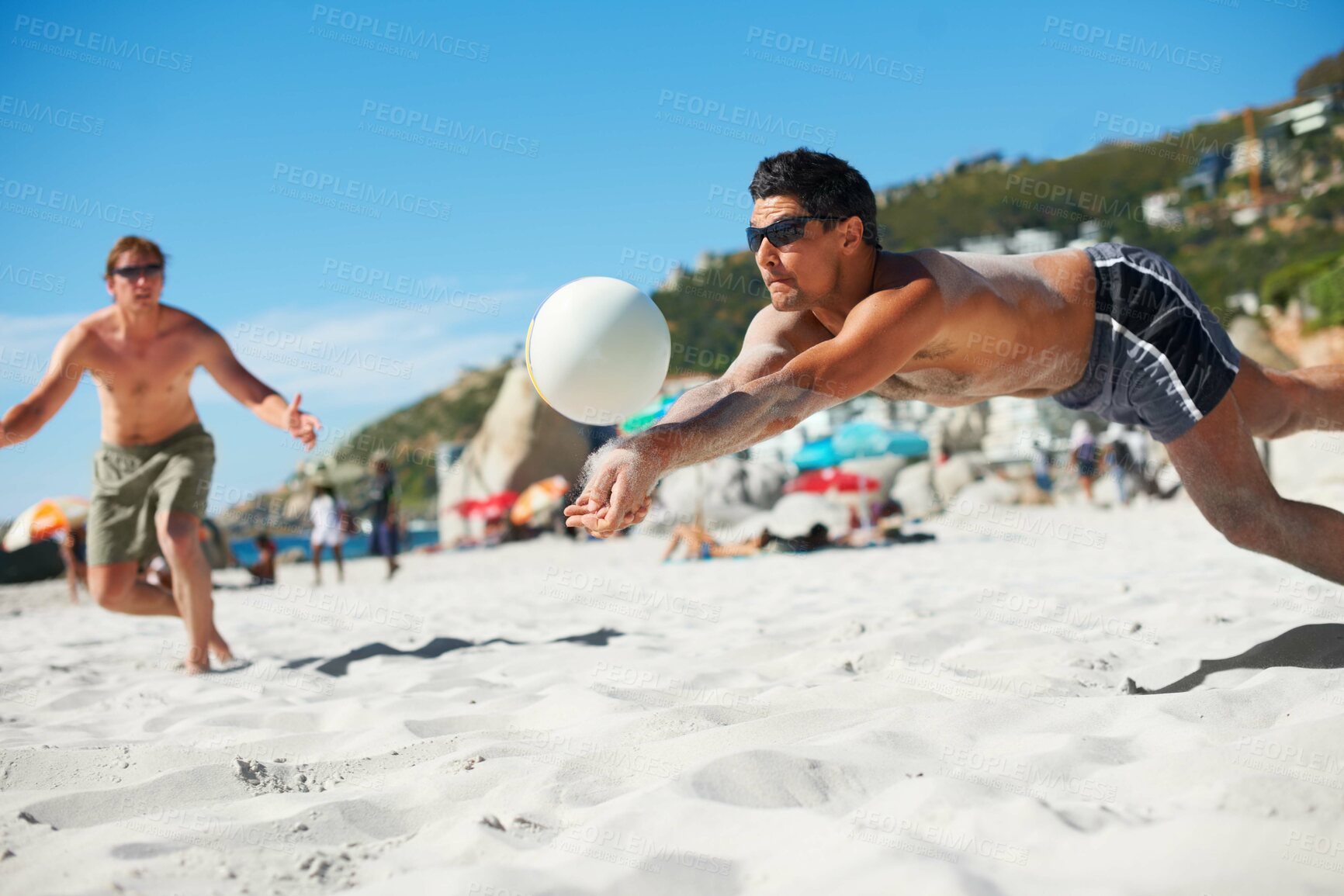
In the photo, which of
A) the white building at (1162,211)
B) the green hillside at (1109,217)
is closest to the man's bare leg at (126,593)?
the green hillside at (1109,217)

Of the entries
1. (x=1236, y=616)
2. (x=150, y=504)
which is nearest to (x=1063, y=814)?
(x=1236, y=616)

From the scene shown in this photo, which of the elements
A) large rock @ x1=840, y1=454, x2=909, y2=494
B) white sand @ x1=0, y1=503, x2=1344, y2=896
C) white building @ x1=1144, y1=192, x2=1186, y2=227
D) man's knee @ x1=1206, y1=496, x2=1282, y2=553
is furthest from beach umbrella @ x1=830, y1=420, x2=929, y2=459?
white building @ x1=1144, y1=192, x2=1186, y2=227

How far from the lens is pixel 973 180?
9662cm

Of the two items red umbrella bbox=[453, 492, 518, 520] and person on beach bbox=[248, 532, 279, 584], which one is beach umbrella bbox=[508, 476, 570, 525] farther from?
person on beach bbox=[248, 532, 279, 584]

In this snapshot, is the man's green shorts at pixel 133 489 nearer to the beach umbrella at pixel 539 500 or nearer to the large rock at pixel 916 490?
the beach umbrella at pixel 539 500

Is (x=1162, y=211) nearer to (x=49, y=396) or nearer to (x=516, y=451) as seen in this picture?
(x=516, y=451)

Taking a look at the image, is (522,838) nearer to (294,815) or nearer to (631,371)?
(294,815)

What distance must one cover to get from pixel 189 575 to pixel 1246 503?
4370 mm

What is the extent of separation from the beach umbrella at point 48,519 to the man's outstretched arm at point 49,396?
9.98 m

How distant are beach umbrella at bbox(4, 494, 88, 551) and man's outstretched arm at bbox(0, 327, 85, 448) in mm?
9978

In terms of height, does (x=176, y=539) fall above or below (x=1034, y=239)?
below

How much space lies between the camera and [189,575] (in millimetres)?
4422

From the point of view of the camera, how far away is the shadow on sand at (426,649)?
14.0 feet

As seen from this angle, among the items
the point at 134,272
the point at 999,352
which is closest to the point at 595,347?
the point at 999,352
